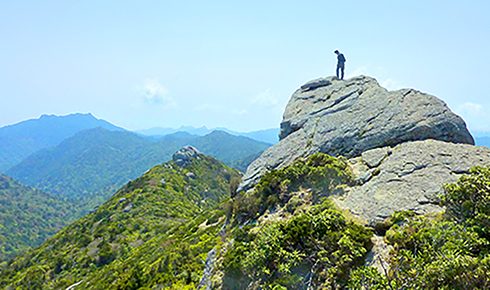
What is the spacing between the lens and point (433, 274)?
5.32 m

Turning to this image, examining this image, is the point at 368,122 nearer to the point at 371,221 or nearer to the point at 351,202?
the point at 351,202

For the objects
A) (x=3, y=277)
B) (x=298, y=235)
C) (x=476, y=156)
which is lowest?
(x=3, y=277)

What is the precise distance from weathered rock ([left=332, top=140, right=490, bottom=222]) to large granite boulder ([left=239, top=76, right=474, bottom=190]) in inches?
75.6

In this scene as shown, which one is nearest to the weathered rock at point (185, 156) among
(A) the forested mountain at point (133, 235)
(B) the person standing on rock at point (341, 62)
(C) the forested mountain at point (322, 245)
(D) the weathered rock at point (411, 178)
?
(A) the forested mountain at point (133, 235)

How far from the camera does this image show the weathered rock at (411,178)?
9.34 meters

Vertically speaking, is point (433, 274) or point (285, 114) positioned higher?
point (285, 114)

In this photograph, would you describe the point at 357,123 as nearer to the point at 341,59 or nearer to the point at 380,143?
the point at 380,143

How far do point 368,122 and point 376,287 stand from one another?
12.4 meters

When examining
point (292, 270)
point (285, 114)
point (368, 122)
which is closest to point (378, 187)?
point (292, 270)

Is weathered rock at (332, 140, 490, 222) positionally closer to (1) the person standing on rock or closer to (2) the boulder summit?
(2) the boulder summit

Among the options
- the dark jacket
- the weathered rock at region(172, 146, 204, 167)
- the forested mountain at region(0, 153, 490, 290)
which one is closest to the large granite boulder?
the forested mountain at region(0, 153, 490, 290)

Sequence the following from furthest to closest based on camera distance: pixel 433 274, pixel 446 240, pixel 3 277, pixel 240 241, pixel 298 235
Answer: pixel 3 277
pixel 240 241
pixel 298 235
pixel 446 240
pixel 433 274

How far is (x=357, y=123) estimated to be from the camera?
1638 cm

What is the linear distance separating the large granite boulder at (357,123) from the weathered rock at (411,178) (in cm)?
192
